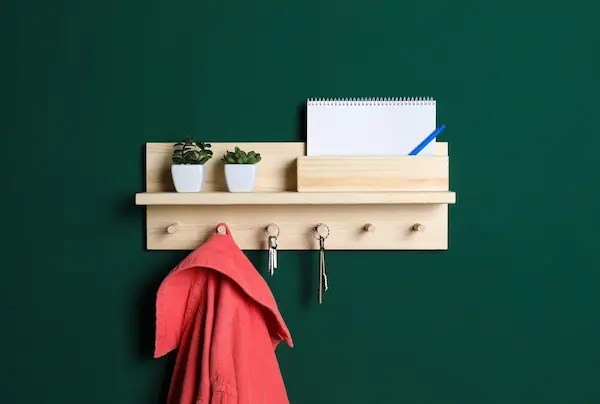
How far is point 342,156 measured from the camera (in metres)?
1.13

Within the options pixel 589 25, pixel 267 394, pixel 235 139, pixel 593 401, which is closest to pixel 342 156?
pixel 235 139

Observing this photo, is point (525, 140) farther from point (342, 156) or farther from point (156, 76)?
point (156, 76)

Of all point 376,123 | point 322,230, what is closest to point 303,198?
point 322,230

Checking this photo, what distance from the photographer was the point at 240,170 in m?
1.11

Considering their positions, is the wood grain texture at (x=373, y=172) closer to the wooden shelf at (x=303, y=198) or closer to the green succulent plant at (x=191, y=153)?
the wooden shelf at (x=303, y=198)

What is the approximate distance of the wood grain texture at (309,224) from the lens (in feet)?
3.84

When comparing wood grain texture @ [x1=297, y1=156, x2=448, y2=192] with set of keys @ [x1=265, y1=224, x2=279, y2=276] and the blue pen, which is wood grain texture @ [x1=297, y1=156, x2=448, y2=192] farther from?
set of keys @ [x1=265, y1=224, x2=279, y2=276]

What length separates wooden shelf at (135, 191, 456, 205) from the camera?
105cm

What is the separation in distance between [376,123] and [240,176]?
321mm

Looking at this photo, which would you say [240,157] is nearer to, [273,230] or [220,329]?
[273,230]

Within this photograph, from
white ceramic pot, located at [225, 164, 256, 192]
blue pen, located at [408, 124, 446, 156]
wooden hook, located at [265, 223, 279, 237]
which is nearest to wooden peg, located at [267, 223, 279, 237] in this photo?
wooden hook, located at [265, 223, 279, 237]

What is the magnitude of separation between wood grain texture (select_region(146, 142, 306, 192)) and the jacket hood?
0.47ft

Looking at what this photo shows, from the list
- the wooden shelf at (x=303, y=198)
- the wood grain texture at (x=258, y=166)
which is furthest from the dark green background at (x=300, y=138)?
the wooden shelf at (x=303, y=198)

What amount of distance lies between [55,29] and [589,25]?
3.98 ft
